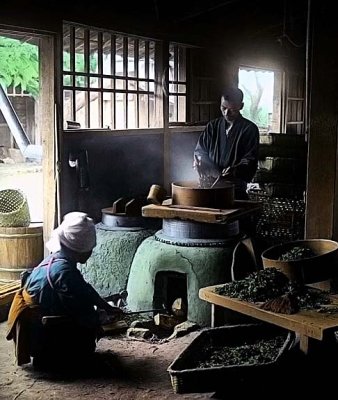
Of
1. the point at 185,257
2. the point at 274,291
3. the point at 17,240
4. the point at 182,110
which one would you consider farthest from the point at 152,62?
the point at 274,291

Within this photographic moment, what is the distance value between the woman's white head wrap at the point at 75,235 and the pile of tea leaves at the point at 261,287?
37.7 inches

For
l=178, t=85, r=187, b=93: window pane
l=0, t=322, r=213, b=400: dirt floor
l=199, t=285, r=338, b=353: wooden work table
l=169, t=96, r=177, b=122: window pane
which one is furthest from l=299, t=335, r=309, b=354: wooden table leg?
l=178, t=85, r=187, b=93: window pane

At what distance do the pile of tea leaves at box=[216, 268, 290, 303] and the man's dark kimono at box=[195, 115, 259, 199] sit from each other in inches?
76.8

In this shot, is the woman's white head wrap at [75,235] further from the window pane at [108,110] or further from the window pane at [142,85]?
the window pane at [142,85]

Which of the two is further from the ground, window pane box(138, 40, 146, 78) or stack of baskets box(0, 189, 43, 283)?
window pane box(138, 40, 146, 78)

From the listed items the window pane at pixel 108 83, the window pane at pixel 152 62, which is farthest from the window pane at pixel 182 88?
the window pane at pixel 108 83

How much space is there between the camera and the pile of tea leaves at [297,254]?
13.9 feet

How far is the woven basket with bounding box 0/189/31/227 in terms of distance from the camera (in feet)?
19.4

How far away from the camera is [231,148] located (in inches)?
239

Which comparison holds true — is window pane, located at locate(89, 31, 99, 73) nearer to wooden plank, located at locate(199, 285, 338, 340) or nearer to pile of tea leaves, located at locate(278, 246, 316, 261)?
pile of tea leaves, located at locate(278, 246, 316, 261)

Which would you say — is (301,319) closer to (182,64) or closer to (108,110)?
(108,110)

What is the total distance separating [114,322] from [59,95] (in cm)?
235

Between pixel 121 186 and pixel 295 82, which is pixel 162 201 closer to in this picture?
pixel 121 186

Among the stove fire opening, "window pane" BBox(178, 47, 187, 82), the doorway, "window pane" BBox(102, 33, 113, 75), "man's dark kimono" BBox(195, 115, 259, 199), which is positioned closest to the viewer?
the stove fire opening
